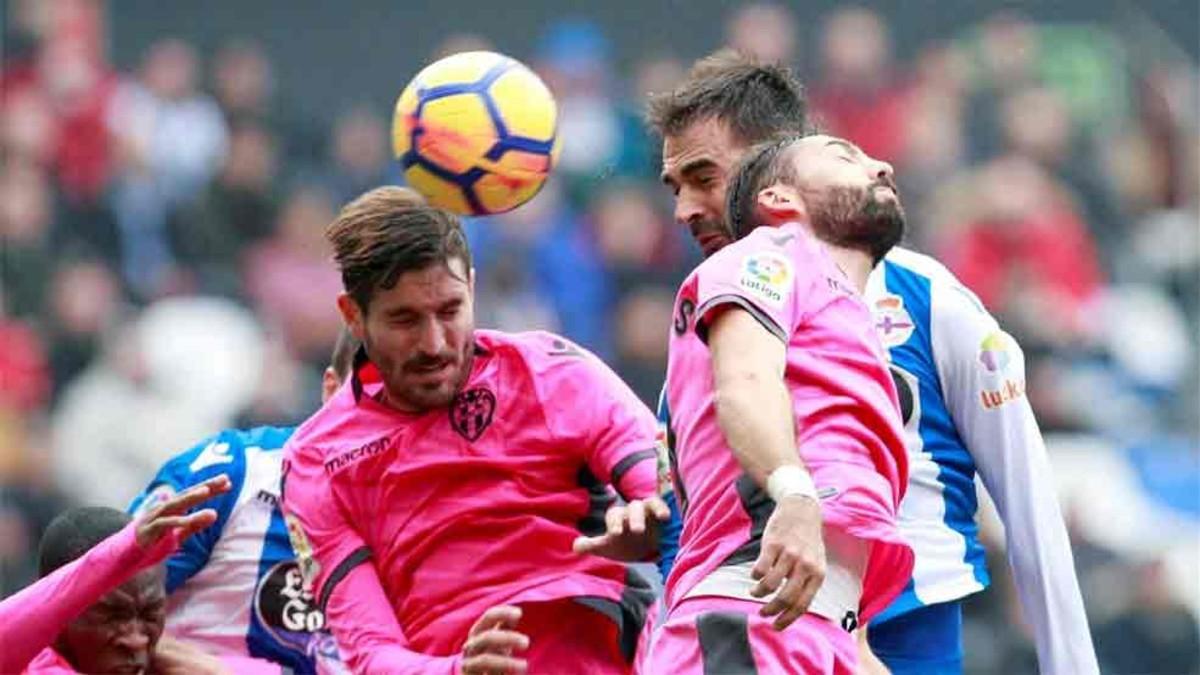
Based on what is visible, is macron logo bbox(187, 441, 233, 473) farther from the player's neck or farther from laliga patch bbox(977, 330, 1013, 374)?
the player's neck

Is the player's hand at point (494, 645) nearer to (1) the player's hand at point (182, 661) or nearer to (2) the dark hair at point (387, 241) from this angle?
(2) the dark hair at point (387, 241)

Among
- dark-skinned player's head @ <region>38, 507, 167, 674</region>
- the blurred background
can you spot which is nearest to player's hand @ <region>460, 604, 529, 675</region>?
dark-skinned player's head @ <region>38, 507, 167, 674</region>

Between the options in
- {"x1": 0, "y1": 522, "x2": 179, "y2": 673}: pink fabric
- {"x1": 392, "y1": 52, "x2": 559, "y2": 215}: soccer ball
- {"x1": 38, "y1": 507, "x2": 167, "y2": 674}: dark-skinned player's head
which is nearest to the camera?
{"x1": 0, "y1": 522, "x2": 179, "y2": 673}: pink fabric

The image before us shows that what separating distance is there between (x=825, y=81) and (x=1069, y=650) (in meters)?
9.86

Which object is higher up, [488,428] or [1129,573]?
[488,428]

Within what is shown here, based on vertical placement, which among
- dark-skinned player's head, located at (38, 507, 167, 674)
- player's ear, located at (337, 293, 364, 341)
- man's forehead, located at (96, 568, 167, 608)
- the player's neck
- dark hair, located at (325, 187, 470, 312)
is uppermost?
the player's neck

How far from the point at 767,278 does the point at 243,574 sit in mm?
2749

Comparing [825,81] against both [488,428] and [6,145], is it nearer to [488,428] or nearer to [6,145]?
[6,145]

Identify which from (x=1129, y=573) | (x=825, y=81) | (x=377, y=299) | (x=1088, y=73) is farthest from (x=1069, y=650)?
(x=1088, y=73)

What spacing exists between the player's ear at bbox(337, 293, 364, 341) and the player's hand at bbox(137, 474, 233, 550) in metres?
0.60

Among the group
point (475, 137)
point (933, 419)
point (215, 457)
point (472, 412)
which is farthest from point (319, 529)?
point (933, 419)

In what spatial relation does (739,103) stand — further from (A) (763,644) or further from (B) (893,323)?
(A) (763,644)

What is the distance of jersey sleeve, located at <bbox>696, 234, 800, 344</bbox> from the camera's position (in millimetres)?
5477

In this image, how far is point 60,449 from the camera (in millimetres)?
14141
